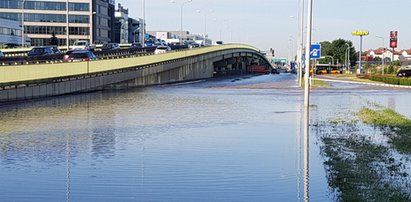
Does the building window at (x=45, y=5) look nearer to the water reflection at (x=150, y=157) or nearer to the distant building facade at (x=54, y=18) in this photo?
the distant building facade at (x=54, y=18)

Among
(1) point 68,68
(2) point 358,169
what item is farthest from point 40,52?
(2) point 358,169

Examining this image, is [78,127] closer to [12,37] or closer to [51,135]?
[51,135]

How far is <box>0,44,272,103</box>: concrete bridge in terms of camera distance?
38.1 metres

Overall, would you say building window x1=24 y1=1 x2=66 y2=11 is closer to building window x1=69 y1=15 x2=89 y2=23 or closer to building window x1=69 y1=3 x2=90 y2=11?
building window x1=69 y1=3 x2=90 y2=11

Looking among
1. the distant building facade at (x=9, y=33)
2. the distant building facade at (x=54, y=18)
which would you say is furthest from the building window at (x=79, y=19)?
the distant building facade at (x=9, y=33)

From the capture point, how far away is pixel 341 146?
1772cm

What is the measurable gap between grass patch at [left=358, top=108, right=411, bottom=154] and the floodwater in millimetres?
2099

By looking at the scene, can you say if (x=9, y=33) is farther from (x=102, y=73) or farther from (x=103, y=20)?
(x=102, y=73)

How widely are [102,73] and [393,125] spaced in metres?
33.4

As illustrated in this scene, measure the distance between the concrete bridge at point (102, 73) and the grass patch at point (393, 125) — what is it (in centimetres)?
→ 1940

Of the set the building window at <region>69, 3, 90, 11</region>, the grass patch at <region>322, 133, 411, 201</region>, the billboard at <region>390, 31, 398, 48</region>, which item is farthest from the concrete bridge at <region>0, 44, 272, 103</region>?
the building window at <region>69, 3, 90, 11</region>

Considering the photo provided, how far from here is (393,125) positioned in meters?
23.6

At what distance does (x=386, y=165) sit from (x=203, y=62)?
76.6 metres

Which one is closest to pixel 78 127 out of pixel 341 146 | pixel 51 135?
pixel 51 135
